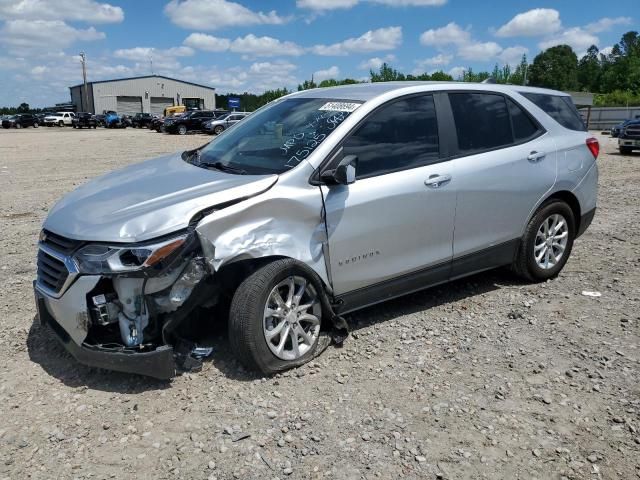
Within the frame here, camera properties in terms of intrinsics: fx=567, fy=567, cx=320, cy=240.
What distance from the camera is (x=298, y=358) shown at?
381 cm

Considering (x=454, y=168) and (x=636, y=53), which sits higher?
(x=636, y=53)

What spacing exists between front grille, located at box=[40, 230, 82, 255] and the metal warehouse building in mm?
76281

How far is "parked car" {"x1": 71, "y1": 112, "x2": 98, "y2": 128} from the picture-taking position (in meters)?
57.4

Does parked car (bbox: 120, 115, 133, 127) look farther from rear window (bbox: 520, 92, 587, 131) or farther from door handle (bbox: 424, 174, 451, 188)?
door handle (bbox: 424, 174, 451, 188)

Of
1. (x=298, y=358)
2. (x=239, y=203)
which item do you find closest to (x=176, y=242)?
(x=239, y=203)

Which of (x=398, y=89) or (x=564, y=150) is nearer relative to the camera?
(x=398, y=89)

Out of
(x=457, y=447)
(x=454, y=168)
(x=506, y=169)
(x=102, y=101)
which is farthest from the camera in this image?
(x=102, y=101)

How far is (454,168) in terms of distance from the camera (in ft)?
14.7

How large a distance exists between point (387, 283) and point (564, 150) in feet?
7.81

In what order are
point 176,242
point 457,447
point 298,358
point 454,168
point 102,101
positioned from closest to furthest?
point 457,447 → point 176,242 → point 298,358 → point 454,168 → point 102,101

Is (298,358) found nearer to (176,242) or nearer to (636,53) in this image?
(176,242)

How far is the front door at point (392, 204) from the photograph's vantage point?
394 centimetres

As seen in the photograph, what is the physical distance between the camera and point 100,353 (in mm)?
3412

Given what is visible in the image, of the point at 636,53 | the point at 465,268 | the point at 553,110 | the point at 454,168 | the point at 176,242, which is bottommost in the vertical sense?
the point at 465,268
